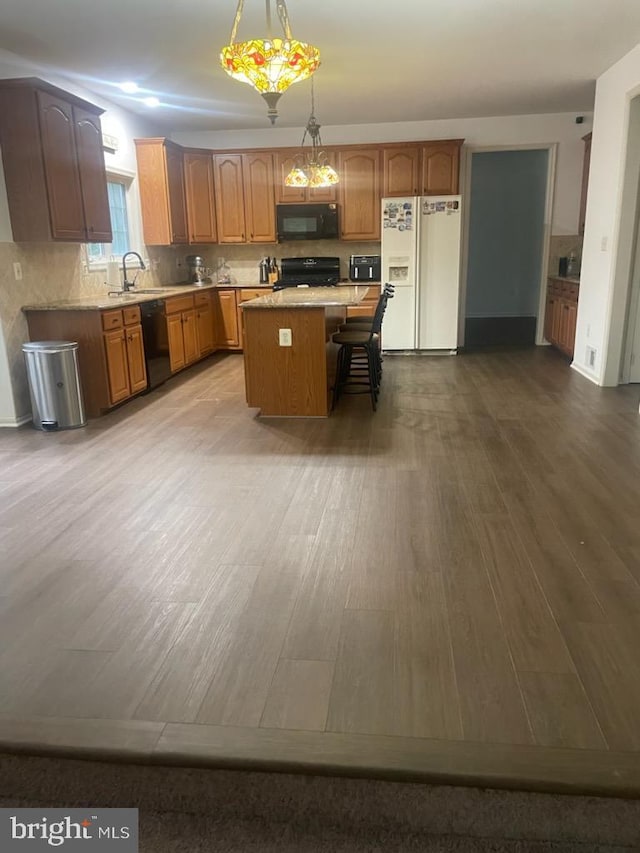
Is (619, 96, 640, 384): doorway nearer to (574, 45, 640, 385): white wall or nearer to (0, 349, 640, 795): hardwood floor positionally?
(574, 45, 640, 385): white wall

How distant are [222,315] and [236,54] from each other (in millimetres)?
4968

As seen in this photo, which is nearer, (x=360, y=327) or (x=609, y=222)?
(x=609, y=222)

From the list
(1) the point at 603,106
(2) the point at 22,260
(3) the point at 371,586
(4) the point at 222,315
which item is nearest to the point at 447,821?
(3) the point at 371,586

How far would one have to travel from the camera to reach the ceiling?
396 cm

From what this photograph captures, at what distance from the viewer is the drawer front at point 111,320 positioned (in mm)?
4912

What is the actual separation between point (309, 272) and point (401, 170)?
5.22ft

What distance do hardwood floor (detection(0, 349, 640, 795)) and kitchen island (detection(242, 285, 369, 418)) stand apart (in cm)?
46

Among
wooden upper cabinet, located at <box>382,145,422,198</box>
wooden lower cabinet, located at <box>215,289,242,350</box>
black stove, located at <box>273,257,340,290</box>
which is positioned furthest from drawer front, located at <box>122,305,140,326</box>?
wooden upper cabinet, located at <box>382,145,422,198</box>

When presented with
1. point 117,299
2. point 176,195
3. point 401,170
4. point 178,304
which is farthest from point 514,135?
point 117,299

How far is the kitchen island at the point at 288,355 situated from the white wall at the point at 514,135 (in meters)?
3.75

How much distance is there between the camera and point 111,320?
502 cm

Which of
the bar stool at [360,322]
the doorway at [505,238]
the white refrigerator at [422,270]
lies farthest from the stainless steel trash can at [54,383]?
the doorway at [505,238]

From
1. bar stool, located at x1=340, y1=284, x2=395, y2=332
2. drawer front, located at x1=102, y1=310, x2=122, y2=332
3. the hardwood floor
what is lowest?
the hardwood floor

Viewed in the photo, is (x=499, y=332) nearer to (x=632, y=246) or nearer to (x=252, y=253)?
(x=252, y=253)
